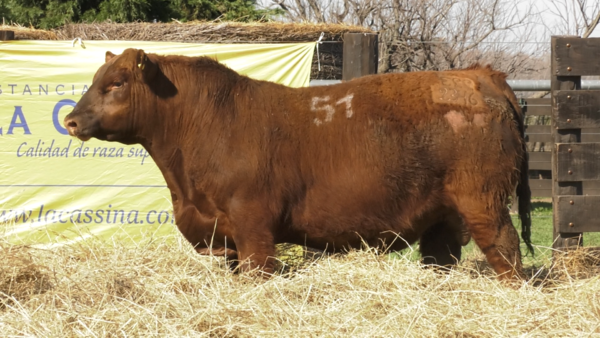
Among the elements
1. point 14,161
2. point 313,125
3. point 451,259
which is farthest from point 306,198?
point 14,161

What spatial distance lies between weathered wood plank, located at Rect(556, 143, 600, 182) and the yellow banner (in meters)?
2.33

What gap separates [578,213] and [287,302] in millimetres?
3025

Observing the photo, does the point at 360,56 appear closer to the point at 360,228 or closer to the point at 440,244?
Answer: the point at 440,244

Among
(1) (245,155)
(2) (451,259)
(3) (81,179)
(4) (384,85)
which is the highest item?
(4) (384,85)

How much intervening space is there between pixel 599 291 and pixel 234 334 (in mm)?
2217

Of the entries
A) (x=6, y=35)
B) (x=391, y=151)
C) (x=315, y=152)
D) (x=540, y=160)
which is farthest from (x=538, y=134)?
(x=6, y=35)

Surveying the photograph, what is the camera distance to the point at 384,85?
522 cm

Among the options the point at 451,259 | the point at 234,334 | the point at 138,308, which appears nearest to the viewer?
the point at 234,334

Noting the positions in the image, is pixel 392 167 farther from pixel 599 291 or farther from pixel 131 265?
pixel 131 265

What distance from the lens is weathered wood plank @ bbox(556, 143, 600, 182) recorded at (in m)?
5.92

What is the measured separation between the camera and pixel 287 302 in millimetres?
4039

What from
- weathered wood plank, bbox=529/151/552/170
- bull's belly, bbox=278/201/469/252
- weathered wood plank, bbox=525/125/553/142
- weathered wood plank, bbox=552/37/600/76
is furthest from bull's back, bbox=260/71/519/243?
weathered wood plank, bbox=529/151/552/170

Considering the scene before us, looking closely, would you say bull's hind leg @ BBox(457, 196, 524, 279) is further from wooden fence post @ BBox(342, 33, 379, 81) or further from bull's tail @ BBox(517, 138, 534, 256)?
wooden fence post @ BBox(342, 33, 379, 81)

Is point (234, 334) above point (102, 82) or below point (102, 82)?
below
